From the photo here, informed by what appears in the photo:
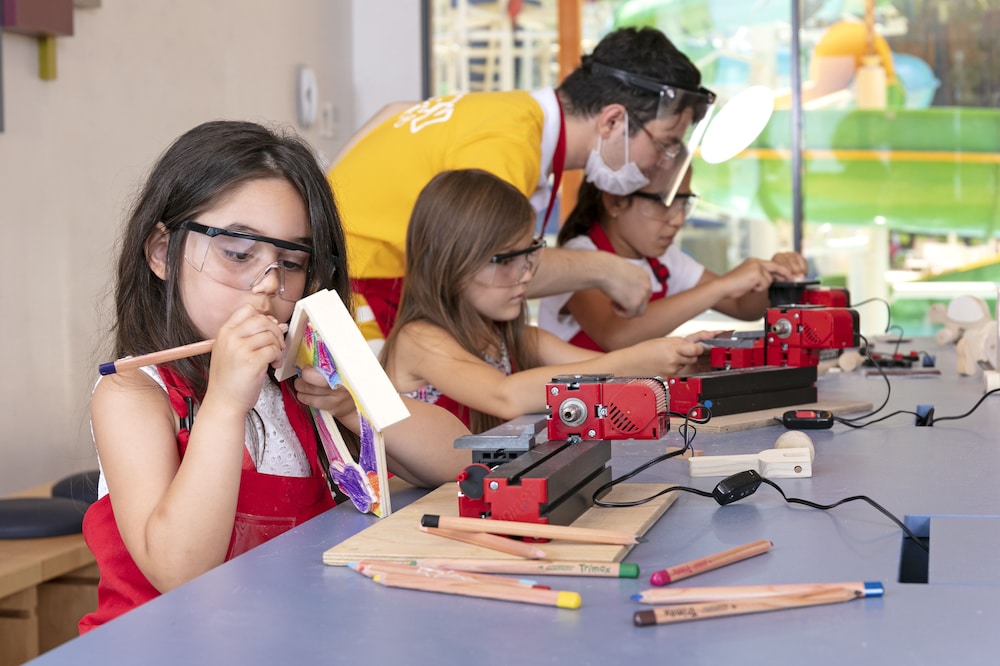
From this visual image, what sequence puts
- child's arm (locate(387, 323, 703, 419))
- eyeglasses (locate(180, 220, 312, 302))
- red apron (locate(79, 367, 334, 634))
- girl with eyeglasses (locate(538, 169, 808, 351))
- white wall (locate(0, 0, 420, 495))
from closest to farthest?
red apron (locate(79, 367, 334, 634)) < eyeglasses (locate(180, 220, 312, 302)) < child's arm (locate(387, 323, 703, 419)) < girl with eyeglasses (locate(538, 169, 808, 351)) < white wall (locate(0, 0, 420, 495))

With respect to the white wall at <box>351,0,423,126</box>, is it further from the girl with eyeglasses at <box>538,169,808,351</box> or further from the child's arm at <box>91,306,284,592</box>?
the child's arm at <box>91,306,284,592</box>

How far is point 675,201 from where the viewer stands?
2893mm

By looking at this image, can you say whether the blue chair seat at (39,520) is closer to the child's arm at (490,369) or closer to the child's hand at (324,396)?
the child's arm at (490,369)

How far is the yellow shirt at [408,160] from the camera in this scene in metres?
2.26

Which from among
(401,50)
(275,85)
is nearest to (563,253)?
(275,85)

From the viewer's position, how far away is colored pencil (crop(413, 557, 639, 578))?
2.97 feet

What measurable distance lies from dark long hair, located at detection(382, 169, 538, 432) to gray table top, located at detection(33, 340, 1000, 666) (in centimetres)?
88

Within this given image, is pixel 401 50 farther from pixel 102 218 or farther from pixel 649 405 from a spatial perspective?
pixel 649 405

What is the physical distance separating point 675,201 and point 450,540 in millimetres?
2014

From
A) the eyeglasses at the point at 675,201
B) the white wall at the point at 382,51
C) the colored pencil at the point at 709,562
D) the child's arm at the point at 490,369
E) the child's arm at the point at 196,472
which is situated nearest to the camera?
the colored pencil at the point at 709,562

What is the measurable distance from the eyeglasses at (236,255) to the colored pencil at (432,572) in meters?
0.51

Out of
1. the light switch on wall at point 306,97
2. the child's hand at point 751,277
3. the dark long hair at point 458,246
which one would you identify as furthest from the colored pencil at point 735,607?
the light switch on wall at point 306,97

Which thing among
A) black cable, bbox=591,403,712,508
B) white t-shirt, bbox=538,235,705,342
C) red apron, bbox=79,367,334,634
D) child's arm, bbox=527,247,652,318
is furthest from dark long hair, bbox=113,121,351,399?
white t-shirt, bbox=538,235,705,342

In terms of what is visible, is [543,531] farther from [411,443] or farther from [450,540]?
[411,443]
